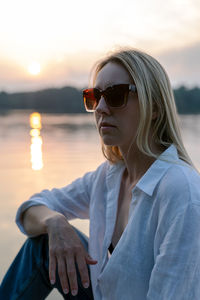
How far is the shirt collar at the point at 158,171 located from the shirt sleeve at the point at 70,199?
433mm

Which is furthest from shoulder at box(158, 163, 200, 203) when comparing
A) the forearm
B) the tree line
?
the tree line

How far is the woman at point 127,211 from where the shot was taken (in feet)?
3.08

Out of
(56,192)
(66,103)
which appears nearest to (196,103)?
(66,103)

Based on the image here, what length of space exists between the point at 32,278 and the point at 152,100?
801 mm

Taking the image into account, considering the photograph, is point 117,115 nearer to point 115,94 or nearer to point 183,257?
point 115,94

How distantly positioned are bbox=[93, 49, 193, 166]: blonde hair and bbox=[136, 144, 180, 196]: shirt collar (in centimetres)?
5

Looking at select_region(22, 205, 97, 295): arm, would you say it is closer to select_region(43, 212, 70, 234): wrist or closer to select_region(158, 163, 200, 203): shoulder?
select_region(43, 212, 70, 234): wrist

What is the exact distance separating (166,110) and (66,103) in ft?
54.1

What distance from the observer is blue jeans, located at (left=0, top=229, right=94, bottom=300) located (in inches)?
54.8

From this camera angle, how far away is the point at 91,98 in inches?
54.7

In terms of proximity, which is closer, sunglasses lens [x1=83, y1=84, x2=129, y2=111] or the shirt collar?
the shirt collar

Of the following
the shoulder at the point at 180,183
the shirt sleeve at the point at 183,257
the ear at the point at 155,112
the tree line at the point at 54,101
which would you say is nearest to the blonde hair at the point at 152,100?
the ear at the point at 155,112

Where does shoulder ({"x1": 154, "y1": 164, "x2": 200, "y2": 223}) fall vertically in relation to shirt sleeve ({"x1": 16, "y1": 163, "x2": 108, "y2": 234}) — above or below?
above

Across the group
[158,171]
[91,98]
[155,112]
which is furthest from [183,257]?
[91,98]
